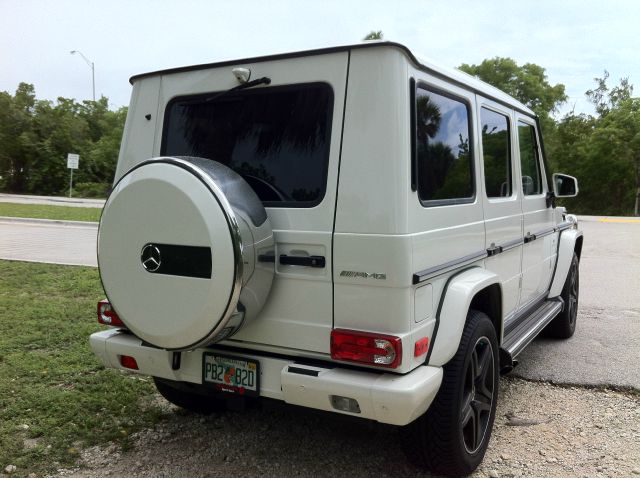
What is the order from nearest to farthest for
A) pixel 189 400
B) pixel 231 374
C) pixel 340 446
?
pixel 231 374, pixel 340 446, pixel 189 400

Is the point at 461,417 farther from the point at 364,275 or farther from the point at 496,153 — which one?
the point at 496,153

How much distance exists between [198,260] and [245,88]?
3.20 feet

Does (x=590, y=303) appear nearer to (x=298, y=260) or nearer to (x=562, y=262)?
(x=562, y=262)

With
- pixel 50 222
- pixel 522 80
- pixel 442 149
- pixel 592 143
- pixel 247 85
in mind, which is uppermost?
pixel 522 80

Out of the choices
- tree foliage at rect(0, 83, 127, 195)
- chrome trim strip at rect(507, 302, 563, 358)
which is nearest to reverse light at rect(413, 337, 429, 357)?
chrome trim strip at rect(507, 302, 563, 358)

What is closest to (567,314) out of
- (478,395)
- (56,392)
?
(478,395)

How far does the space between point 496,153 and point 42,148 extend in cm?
4128

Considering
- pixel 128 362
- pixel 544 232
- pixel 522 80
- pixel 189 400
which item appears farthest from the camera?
pixel 522 80

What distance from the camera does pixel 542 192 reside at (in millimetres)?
4633

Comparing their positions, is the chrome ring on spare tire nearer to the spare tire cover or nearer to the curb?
the spare tire cover

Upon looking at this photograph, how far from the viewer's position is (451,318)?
8.75ft

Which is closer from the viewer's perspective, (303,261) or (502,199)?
(303,261)

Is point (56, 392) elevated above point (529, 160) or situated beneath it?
situated beneath

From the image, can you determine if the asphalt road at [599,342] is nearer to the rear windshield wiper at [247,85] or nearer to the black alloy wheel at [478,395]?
the black alloy wheel at [478,395]
